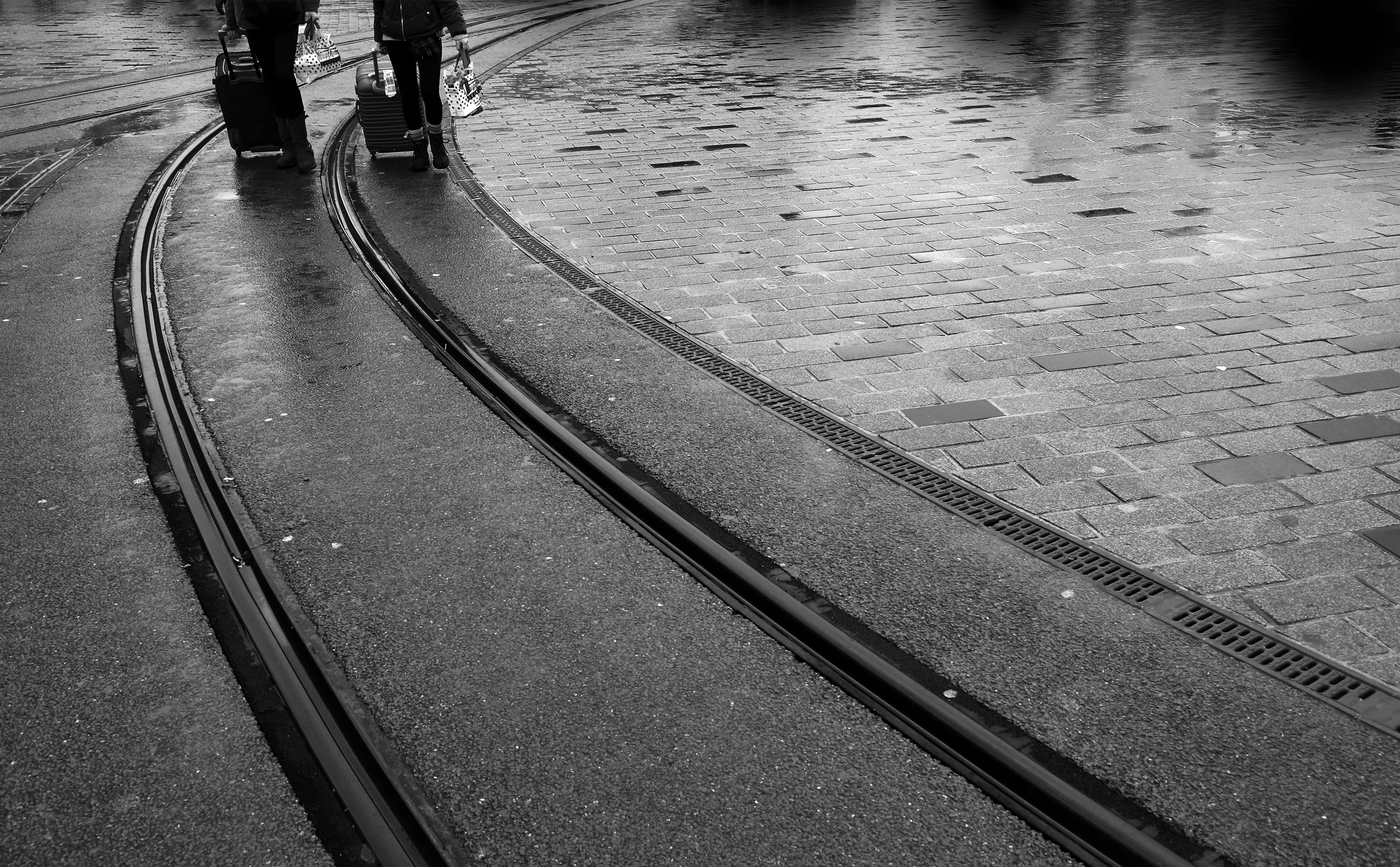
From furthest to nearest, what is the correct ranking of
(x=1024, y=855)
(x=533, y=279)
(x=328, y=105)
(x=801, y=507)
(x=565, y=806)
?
(x=328, y=105), (x=533, y=279), (x=801, y=507), (x=565, y=806), (x=1024, y=855)

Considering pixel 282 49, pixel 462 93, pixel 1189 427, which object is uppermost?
pixel 282 49

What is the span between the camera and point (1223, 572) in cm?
359

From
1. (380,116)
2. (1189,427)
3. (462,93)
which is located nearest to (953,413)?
(1189,427)

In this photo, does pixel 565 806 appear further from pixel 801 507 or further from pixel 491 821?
pixel 801 507

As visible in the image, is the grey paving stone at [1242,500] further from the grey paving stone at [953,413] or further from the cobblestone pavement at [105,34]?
the cobblestone pavement at [105,34]

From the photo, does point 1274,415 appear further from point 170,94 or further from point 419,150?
point 170,94

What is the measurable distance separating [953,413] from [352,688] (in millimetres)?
2669

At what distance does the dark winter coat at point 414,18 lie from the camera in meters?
8.67

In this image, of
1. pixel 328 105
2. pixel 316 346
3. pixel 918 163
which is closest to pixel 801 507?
pixel 316 346

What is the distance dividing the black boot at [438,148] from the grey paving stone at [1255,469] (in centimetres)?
695

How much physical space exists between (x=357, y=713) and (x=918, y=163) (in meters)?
7.50

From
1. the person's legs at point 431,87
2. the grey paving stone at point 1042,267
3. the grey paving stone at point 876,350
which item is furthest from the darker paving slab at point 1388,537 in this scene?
the person's legs at point 431,87

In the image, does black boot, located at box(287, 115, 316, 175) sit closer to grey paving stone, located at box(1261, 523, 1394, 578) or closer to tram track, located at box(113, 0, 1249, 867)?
tram track, located at box(113, 0, 1249, 867)

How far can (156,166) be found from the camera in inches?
384
